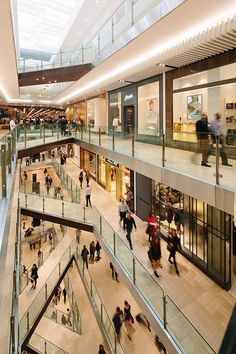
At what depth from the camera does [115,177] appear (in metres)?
16.3

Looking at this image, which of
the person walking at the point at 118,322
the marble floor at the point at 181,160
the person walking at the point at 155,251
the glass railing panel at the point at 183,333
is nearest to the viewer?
the glass railing panel at the point at 183,333

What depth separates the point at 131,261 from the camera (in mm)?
7422

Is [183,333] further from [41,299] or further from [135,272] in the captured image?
[41,299]

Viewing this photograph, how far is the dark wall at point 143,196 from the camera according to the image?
11.7m

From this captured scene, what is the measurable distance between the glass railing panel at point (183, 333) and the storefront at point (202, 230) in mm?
2616

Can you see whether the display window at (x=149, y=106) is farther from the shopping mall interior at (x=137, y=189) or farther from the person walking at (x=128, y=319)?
the person walking at (x=128, y=319)

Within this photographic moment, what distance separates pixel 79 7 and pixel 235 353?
53.1 ft

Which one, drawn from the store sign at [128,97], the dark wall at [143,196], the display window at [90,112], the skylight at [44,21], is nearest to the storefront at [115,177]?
the dark wall at [143,196]

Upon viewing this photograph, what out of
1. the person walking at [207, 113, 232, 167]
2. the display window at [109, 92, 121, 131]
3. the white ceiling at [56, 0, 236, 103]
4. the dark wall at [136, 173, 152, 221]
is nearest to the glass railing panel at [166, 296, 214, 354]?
the person walking at [207, 113, 232, 167]

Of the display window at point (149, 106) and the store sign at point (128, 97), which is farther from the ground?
the store sign at point (128, 97)

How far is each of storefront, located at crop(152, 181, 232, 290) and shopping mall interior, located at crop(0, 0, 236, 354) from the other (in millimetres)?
43

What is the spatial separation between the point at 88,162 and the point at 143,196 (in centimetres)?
1104

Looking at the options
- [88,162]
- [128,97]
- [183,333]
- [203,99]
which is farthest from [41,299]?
[88,162]

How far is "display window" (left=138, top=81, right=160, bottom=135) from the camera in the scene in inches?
472
